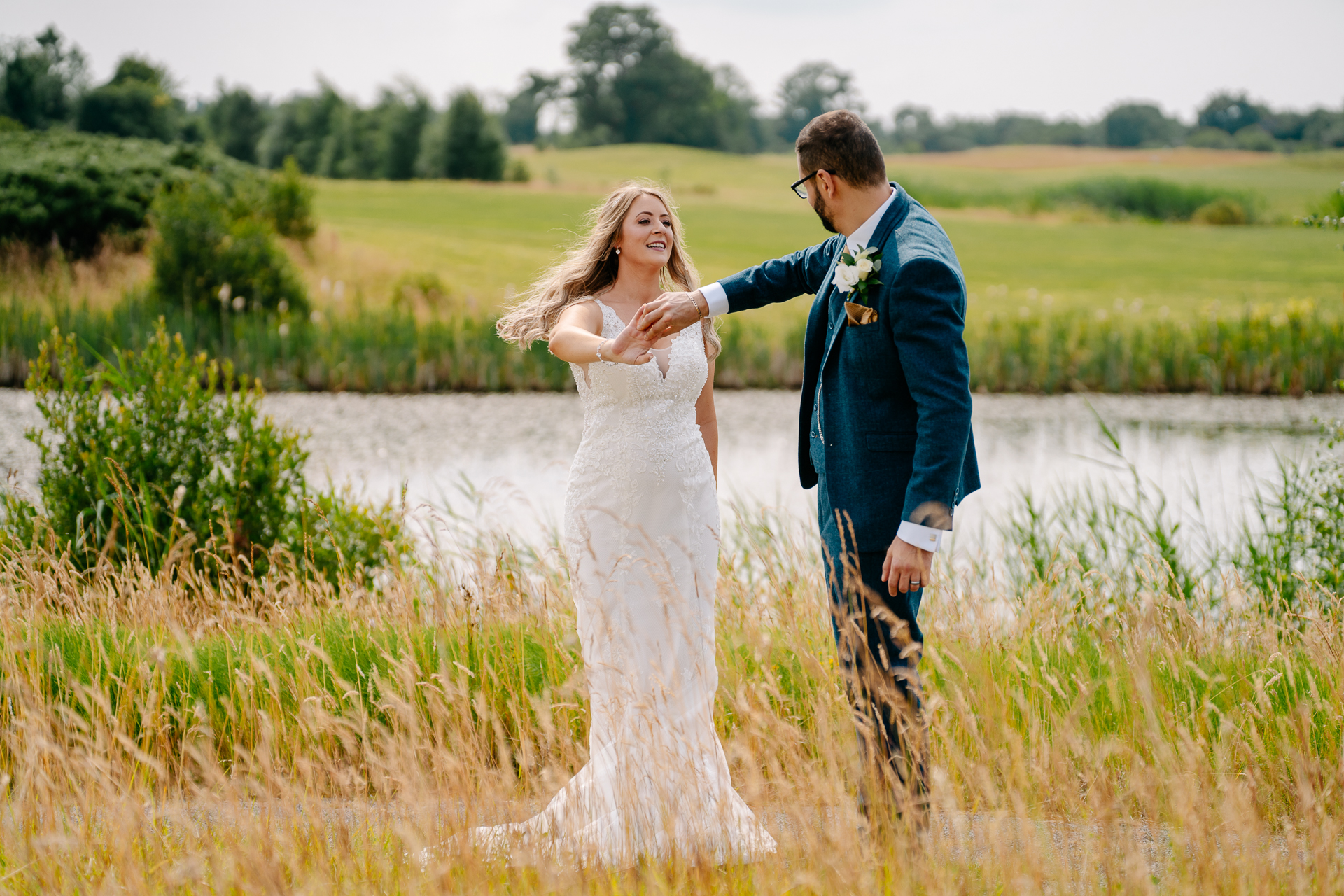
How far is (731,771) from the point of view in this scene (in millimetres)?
3346

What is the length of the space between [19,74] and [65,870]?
4988cm

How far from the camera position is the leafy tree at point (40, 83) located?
4138cm

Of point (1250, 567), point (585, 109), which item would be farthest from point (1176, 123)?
point (1250, 567)

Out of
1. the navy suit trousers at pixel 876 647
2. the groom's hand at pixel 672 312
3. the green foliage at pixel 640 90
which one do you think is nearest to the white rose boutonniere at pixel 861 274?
the navy suit trousers at pixel 876 647

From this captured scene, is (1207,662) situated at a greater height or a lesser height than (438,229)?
lesser

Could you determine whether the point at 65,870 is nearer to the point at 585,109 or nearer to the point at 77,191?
the point at 77,191

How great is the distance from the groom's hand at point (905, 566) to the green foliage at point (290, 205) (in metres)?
24.2

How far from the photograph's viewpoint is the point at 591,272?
380 cm

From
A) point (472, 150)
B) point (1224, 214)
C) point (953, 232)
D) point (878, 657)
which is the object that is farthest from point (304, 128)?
point (878, 657)

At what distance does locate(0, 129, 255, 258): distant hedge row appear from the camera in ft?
68.8

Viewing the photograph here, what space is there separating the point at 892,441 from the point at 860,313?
378mm

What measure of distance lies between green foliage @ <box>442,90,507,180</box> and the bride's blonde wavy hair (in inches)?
2012

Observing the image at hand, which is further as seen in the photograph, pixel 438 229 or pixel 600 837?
pixel 438 229

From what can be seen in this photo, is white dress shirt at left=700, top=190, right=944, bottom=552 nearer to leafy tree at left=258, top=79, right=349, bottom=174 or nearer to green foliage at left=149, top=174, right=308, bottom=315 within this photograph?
green foliage at left=149, top=174, right=308, bottom=315
